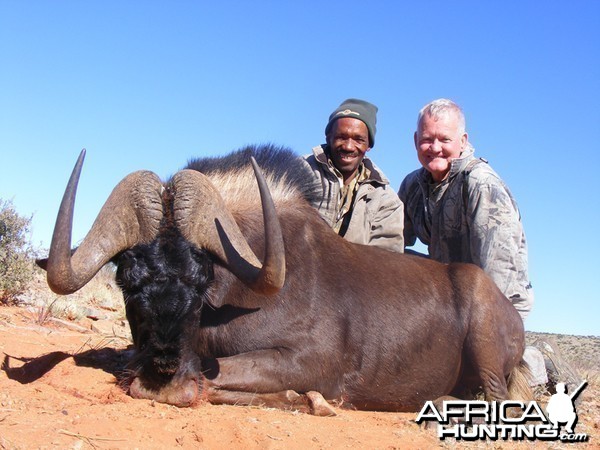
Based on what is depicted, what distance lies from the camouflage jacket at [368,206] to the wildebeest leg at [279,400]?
3095 mm

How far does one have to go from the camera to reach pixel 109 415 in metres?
4.06

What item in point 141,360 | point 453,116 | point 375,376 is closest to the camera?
point 141,360

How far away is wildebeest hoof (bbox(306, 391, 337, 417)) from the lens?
4977mm

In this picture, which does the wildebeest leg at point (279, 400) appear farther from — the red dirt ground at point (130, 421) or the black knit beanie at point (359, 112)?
the black knit beanie at point (359, 112)

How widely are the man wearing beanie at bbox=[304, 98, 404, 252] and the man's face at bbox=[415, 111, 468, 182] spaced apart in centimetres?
55

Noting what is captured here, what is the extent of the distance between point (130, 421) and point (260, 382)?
121cm

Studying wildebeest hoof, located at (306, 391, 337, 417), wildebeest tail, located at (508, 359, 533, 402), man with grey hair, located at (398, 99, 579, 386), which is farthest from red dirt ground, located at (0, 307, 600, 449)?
man with grey hair, located at (398, 99, 579, 386)

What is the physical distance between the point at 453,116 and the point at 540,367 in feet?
8.96

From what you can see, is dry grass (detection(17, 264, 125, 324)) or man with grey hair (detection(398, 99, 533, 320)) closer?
man with grey hair (detection(398, 99, 533, 320))

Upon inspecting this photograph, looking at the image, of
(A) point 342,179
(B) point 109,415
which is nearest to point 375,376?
(B) point 109,415

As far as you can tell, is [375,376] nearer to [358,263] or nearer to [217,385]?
[358,263]

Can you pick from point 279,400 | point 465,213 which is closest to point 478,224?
point 465,213

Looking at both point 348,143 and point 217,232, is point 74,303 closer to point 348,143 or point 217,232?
point 348,143

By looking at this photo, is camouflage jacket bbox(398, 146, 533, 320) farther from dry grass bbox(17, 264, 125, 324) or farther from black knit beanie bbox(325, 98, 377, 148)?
dry grass bbox(17, 264, 125, 324)
